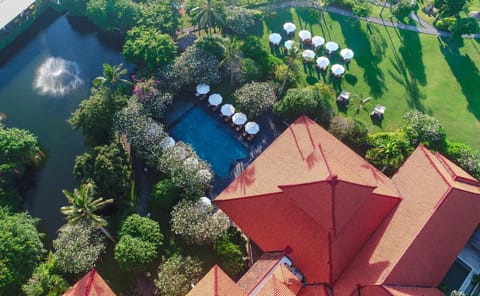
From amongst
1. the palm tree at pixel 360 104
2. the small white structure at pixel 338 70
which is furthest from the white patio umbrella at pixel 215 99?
the palm tree at pixel 360 104

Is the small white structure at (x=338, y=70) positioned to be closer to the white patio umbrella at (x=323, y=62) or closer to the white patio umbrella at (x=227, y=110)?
the white patio umbrella at (x=323, y=62)

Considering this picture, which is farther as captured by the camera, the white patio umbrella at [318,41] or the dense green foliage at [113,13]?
the dense green foliage at [113,13]

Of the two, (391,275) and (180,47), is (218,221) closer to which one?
(391,275)

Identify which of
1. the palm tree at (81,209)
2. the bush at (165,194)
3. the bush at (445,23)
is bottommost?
the palm tree at (81,209)

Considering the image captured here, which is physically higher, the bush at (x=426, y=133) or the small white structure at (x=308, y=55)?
the small white structure at (x=308, y=55)

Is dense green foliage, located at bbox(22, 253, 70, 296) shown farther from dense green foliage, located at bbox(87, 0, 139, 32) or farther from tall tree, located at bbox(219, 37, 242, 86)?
dense green foliage, located at bbox(87, 0, 139, 32)

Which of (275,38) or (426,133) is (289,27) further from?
(426,133)
